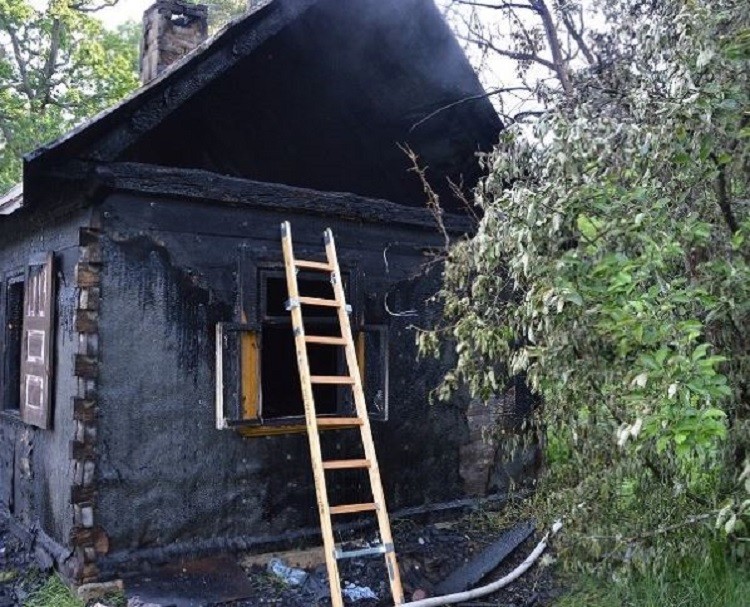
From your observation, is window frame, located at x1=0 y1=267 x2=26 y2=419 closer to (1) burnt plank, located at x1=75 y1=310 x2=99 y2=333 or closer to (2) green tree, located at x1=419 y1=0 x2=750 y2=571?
(1) burnt plank, located at x1=75 y1=310 x2=99 y2=333

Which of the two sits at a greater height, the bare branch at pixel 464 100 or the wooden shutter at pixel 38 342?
the bare branch at pixel 464 100

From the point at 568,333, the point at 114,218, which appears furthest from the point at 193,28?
the point at 568,333

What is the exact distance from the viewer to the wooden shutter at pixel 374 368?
19.6 ft

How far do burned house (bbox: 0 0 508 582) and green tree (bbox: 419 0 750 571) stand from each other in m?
1.89

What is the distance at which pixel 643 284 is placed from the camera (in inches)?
133

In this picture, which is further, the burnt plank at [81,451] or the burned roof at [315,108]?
the burned roof at [315,108]

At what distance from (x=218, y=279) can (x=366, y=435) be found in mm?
1610

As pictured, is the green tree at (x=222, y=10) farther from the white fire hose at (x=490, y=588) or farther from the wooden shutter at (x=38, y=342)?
the white fire hose at (x=490, y=588)

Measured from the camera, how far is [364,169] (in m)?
6.38

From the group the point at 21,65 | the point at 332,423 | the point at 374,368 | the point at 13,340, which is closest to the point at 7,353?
the point at 13,340

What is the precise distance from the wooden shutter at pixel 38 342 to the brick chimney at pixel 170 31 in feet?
7.12

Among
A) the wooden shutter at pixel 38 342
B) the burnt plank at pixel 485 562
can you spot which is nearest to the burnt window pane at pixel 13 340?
the wooden shutter at pixel 38 342

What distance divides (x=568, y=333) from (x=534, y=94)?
108 inches

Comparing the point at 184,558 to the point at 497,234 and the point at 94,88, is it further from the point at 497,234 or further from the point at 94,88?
the point at 94,88
